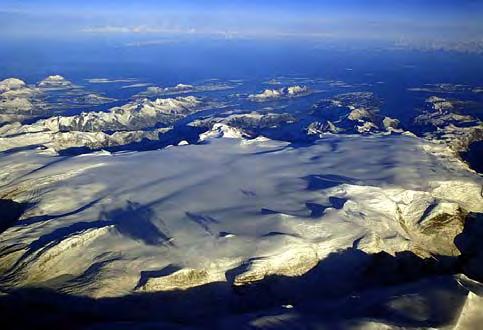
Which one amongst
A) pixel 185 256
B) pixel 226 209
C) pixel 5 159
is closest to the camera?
pixel 185 256

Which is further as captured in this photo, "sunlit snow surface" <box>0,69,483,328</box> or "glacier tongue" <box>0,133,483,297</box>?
"glacier tongue" <box>0,133,483,297</box>

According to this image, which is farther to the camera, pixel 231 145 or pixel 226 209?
pixel 231 145

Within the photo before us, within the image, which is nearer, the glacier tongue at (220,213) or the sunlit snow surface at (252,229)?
the sunlit snow surface at (252,229)

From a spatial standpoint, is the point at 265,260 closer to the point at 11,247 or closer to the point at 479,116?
the point at 11,247

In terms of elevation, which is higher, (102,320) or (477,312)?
(477,312)

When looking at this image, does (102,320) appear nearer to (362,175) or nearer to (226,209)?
(226,209)

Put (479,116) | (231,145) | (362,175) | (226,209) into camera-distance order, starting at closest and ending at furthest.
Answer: (226,209)
(362,175)
(231,145)
(479,116)

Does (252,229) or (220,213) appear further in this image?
(220,213)

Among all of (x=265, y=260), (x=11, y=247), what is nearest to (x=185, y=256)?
(x=265, y=260)

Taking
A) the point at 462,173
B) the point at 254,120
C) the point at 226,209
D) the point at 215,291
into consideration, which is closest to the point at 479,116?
the point at 254,120
